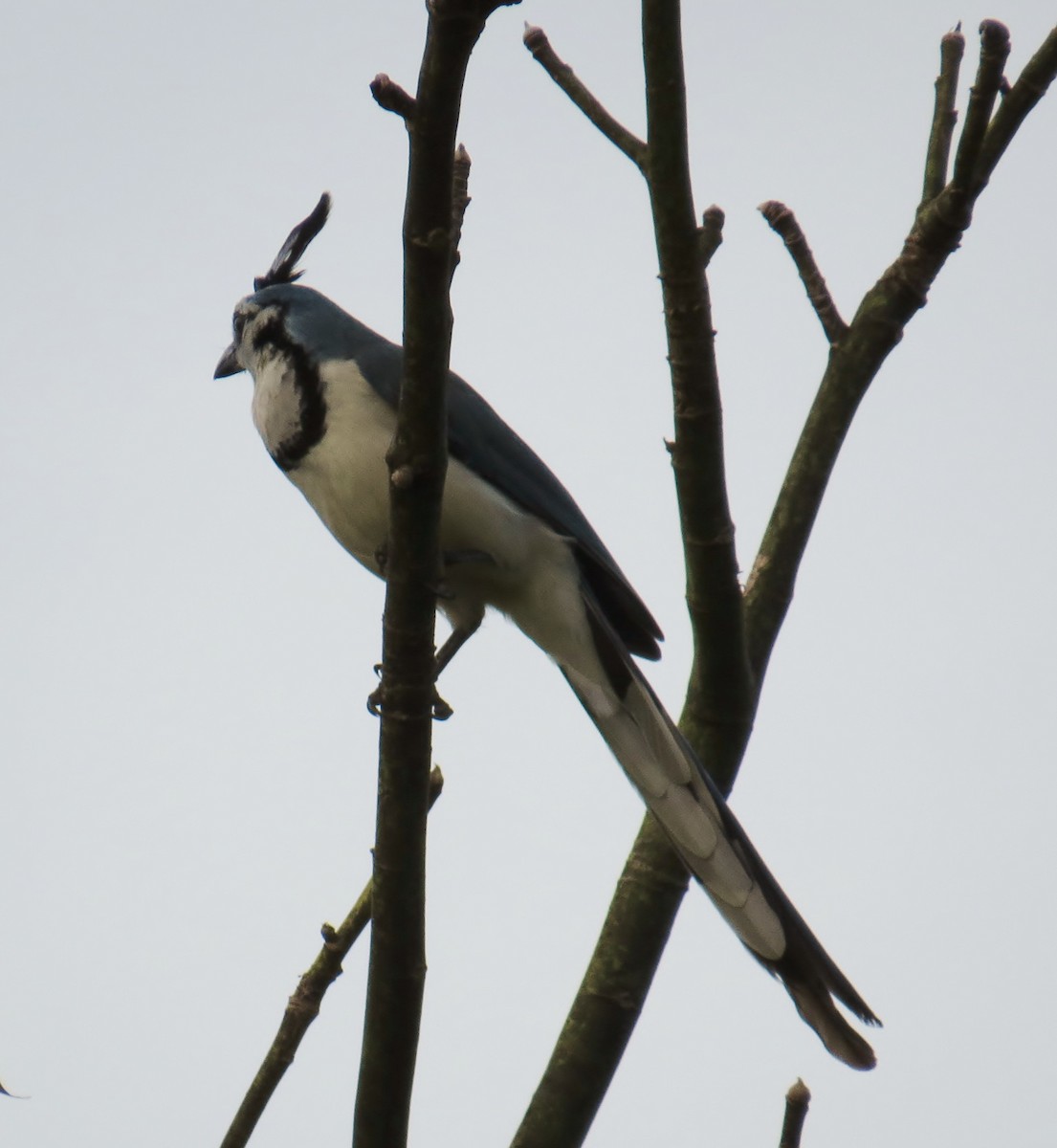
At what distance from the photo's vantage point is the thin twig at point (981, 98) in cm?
252

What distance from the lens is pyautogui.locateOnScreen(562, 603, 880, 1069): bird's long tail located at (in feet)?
8.89

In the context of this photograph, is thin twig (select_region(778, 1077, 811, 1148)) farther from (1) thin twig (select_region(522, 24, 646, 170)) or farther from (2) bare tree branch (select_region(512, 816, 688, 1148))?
(1) thin twig (select_region(522, 24, 646, 170))

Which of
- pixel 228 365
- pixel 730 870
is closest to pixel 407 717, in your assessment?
pixel 730 870

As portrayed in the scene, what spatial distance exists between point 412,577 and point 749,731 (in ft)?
3.39

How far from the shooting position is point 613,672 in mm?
3391

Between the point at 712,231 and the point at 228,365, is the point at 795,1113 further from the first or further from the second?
the point at 228,365

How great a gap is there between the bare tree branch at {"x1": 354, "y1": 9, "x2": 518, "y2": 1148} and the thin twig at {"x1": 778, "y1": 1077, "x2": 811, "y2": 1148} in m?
0.54

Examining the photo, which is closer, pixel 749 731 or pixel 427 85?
pixel 427 85

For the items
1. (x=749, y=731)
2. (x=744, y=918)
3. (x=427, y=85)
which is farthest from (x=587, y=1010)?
(x=427, y=85)

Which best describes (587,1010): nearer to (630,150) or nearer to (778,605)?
(778,605)

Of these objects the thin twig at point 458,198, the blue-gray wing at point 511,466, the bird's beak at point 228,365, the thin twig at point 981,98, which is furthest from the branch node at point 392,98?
the bird's beak at point 228,365

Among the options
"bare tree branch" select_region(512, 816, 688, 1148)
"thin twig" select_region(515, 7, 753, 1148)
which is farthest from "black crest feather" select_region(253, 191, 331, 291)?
"bare tree branch" select_region(512, 816, 688, 1148)

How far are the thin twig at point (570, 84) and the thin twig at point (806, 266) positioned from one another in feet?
1.20

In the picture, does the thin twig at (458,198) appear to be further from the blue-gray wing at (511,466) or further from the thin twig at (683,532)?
the blue-gray wing at (511,466)
